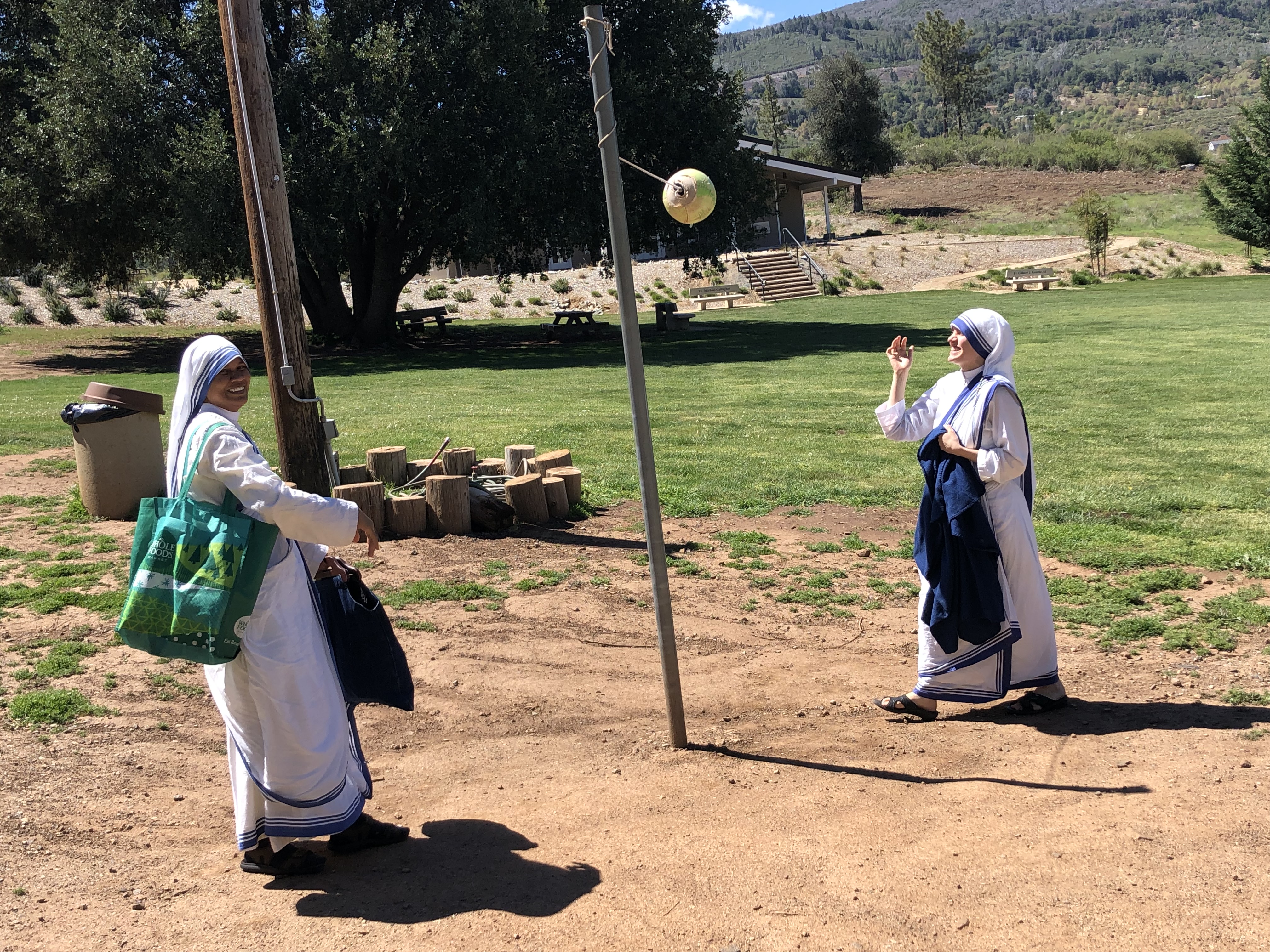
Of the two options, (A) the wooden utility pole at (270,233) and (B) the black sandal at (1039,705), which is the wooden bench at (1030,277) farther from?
(B) the black sandal at (1039,705)

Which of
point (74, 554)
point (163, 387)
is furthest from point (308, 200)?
point (74, 554)

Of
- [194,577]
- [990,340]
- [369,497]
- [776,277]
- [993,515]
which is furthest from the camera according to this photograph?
[776,277]

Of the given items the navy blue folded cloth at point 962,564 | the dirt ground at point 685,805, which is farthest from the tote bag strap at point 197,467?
the navy blue folded cloth at point 962,564

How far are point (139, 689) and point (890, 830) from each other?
12.3 feet

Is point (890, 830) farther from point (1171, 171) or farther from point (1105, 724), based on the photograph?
point (1171, 171)

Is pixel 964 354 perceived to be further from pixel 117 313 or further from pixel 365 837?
pixel 117 313

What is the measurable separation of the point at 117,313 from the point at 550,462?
25924mm

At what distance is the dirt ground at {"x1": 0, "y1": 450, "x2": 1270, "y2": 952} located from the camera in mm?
3363

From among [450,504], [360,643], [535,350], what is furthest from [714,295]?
[360,643]

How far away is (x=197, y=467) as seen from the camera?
3.52 meters

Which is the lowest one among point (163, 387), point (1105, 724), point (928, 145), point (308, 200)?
point (1105, 724)

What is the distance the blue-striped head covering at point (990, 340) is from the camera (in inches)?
192

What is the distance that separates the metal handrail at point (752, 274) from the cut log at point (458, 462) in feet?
93.1

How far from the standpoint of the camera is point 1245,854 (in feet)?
11.7
